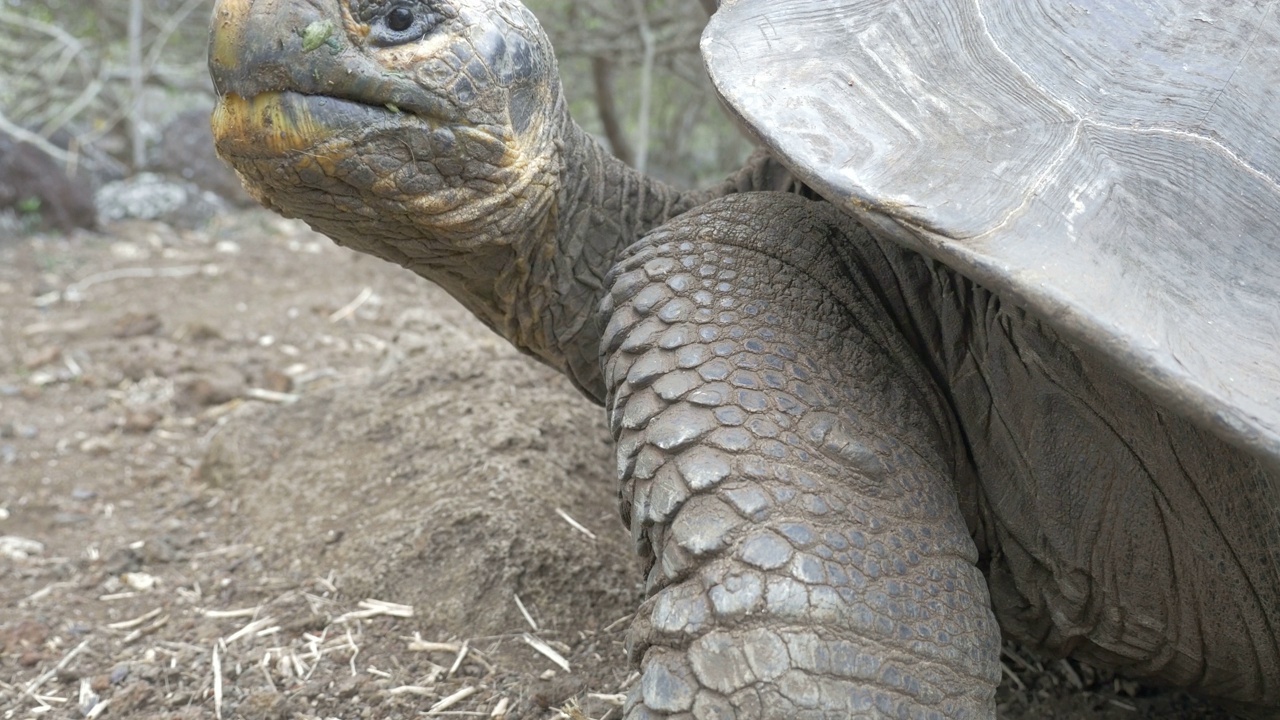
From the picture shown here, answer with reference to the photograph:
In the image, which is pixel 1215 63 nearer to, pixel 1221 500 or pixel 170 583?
pixel 1221 500

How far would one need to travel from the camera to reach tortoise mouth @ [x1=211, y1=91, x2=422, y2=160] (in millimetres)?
1581

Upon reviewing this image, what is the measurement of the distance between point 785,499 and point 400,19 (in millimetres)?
966

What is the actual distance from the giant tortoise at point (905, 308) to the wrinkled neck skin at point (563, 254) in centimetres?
4

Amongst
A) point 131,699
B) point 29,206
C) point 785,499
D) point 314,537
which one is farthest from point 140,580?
point 29,206

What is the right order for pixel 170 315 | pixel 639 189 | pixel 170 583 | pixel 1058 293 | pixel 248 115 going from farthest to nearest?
pixel 170 315, pixel 170 583, pixel 639 189, pixel 248 115, pixel 1058 293

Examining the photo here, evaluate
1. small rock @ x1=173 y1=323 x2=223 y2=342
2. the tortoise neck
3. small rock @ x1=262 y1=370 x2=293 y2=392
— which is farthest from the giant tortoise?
small rock @ x1=173 y1=323 x2=223 y2=342

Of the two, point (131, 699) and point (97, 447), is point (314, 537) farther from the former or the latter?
point (97, 447)

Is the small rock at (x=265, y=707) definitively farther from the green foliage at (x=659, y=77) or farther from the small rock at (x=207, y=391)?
the green foliage at (x=659, y=77)

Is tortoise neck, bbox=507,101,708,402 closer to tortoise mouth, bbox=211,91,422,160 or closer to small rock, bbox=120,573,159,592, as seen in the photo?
tortoise mouth, bbox=211,91,422,160

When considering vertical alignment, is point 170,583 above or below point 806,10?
below

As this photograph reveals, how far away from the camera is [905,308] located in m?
1.76

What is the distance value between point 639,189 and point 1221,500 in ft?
4.13

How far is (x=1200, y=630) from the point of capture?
5.47 ft

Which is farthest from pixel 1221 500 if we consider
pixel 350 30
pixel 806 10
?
pixel 350 30
